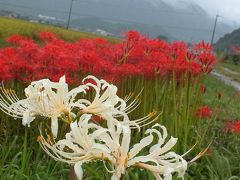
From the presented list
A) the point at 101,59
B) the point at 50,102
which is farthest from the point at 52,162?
the point at 50,102

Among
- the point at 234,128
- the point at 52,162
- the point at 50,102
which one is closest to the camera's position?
the point at 50,102

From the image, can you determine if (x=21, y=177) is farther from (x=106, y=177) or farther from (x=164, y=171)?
(x=164, y=171)

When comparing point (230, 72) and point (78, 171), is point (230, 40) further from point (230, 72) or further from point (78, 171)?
point (78, 171)

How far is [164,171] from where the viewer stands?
78.4 inches

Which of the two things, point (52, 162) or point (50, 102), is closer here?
point (50, 102)

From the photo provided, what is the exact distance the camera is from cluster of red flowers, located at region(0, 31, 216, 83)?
521 centimetres

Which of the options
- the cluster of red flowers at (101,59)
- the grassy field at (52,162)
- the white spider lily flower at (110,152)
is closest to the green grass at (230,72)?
the cluster of red flowers at (101,59)

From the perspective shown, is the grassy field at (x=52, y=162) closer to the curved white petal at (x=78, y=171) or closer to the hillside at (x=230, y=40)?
the curved white petal at (x=78, y=171)

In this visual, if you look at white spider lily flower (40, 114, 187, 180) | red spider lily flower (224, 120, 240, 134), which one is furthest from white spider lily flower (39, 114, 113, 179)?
red spider lily flower (224, 120, 240, 134)

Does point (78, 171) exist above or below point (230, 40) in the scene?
above

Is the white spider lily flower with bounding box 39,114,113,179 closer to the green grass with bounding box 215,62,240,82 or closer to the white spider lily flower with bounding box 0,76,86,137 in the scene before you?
the white spider lily flower with bounding box 0,76,86,137

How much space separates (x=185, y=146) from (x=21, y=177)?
1.99 meters

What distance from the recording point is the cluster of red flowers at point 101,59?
521 centimetres

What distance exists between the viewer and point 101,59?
5500 millimetres
